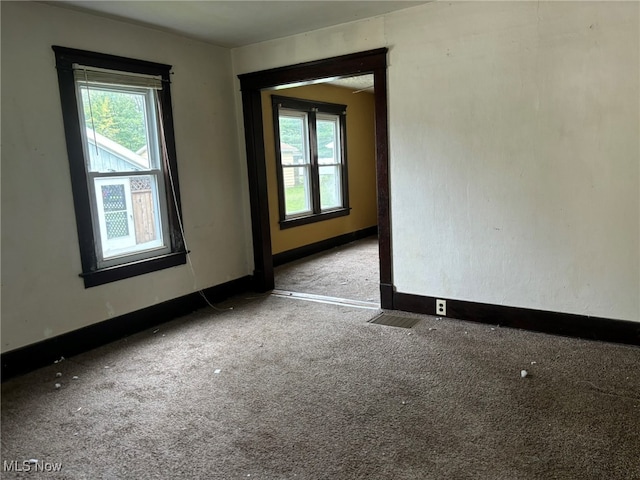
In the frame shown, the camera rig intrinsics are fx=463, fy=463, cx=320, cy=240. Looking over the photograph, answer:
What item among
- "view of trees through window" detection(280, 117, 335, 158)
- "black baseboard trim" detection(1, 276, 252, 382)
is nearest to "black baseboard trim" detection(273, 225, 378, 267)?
"view of trees through window" detection(280, 117, 335, 158)

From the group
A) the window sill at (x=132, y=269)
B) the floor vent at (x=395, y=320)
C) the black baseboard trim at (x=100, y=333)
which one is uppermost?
the window sill at (x=132, y=269)

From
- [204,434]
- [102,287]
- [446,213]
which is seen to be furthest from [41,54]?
[446,213]

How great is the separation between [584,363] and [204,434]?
7.68 ft

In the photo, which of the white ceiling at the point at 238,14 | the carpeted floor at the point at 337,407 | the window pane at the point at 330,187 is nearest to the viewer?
the carpeted floor at the point at 337,407

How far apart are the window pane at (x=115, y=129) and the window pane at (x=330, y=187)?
136 inches

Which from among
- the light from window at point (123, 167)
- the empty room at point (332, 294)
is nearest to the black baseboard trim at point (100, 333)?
the empty room at point (332, 294)

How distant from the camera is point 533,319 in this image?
3.48 m

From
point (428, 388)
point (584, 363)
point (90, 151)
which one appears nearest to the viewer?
point (428, 388)

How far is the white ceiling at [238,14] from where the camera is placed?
10.9ft

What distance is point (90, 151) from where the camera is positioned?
3551mm

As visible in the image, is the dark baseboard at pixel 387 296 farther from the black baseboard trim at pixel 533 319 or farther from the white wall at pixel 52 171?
the white wall at pixel 52 171

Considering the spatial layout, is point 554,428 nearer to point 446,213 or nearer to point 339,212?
point 446,213

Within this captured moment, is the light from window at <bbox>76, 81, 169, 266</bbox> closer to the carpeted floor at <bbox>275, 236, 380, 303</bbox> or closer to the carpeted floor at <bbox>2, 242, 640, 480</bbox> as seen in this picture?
the carpeted floor at <bbox>2, 242, 640, 480</bbox>

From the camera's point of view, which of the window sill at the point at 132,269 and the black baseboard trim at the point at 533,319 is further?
the window sill at the point at 132,269
